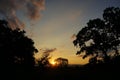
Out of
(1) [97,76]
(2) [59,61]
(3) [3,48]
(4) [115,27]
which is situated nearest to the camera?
(1) [97,76]

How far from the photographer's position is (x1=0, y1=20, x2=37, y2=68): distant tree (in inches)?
1547

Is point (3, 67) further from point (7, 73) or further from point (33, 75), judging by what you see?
point (33, 75)

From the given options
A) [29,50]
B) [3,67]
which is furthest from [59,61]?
[3,67]

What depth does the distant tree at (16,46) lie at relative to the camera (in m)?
39.3

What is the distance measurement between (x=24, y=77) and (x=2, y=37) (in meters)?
16.2

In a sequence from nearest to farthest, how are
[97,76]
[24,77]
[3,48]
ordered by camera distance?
[97,76] < [24,77] < [3,48]

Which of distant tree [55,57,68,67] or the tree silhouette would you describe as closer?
the tree silhouette

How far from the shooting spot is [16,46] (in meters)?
41.3

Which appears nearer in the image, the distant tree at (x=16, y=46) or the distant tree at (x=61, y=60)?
the distant tree at (x=16, y=46)

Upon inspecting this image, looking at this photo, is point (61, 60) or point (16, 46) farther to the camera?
point (61, 60)

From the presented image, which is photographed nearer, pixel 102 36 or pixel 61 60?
pixel 102 36

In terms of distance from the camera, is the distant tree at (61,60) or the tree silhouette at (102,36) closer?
the tree silhouette at (102,36)

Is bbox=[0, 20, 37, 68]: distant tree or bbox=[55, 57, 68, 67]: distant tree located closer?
bbox=[0, 20, 37, 68]: distant tree

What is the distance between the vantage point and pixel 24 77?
26.9 m
